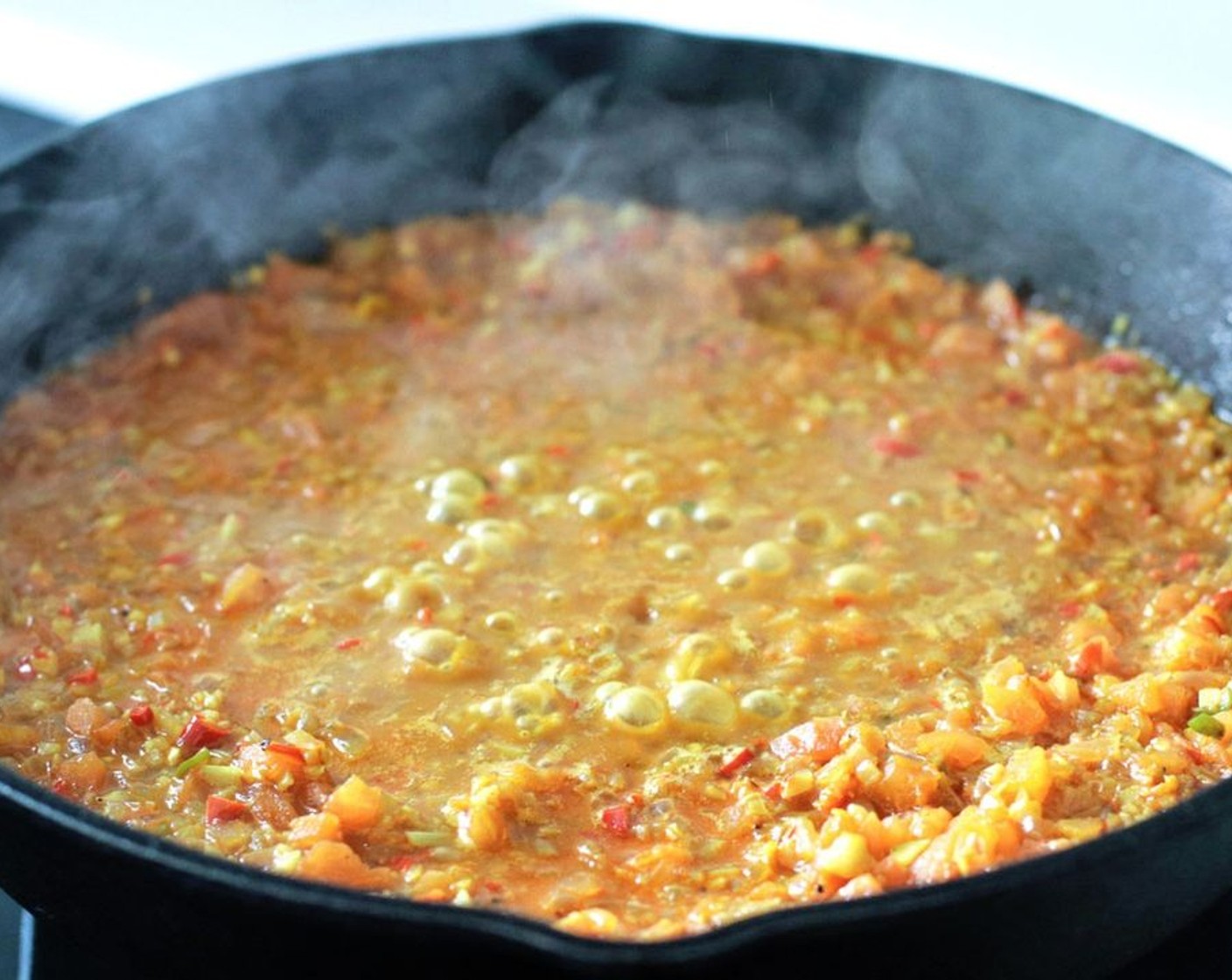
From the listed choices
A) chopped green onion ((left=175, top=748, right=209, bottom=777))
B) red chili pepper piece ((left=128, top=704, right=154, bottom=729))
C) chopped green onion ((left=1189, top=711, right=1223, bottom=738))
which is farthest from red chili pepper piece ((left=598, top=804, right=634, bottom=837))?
chopped green onion ((left=1189, top=711, right=1223, bottom=738))

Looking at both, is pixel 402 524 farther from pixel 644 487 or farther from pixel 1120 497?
pixel 1120 497

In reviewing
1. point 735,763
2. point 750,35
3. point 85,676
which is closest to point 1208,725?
point 735,763

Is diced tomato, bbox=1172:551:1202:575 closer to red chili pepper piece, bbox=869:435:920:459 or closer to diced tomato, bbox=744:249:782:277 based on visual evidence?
red chili pepper piece, bbox=869:435:920:459

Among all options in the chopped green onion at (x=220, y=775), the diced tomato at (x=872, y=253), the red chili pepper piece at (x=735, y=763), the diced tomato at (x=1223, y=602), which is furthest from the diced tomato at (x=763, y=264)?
the chopped green onion at (x=220, y=775)

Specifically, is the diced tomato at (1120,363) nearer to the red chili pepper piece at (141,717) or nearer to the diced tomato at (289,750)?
the diced tomato at (289,750)

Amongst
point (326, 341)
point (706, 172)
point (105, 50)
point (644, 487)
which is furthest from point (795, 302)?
point (105, 50)

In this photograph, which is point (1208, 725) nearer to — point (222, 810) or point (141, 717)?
point (222, 810)
